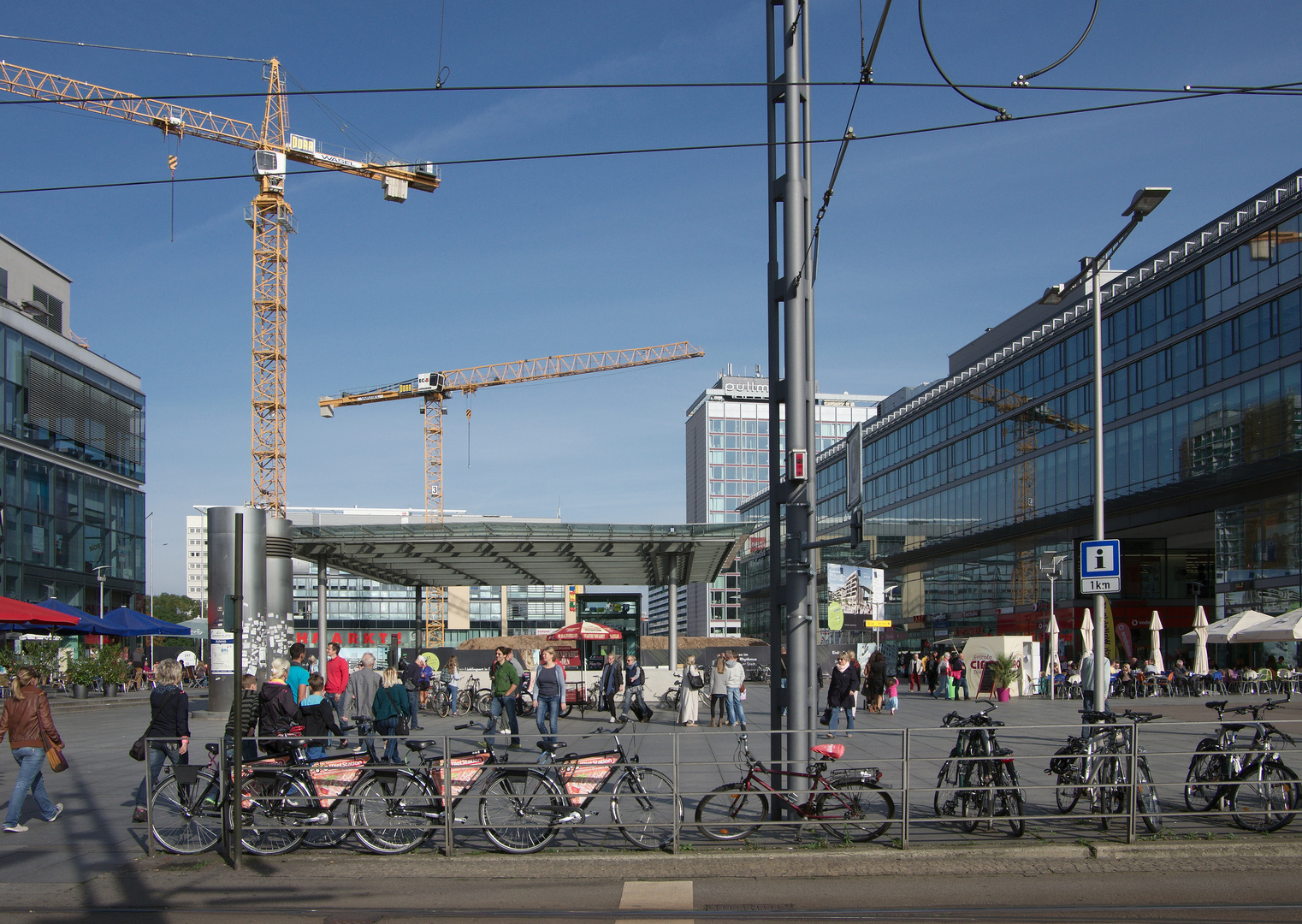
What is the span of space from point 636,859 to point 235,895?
333 cm

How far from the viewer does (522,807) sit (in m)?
9.97

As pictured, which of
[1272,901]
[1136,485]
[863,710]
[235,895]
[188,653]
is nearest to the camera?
[1272,901]

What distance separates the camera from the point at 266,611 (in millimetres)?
25328

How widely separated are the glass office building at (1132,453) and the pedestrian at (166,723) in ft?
84.3

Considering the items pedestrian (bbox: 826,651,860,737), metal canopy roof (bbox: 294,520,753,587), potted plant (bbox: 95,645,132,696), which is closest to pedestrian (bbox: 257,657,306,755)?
pedestrian (bbox: 826,651,860,737)

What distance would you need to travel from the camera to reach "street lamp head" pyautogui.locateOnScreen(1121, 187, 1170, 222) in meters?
13.3

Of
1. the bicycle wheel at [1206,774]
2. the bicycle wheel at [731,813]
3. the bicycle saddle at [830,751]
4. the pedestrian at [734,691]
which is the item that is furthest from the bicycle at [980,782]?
the pedestrian at [734,691]

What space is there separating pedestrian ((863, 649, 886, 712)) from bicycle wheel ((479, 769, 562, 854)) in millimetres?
18859

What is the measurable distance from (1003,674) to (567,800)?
2674 cm

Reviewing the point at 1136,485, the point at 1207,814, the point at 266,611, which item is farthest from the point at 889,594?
the point at 1207,814

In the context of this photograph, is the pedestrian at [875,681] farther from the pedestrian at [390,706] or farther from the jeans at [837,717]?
the pedestrian at [390,706]

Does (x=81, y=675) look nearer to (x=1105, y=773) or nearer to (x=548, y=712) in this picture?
(x=548, y=712)

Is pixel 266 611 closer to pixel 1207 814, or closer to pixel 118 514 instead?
pixel 1207 814

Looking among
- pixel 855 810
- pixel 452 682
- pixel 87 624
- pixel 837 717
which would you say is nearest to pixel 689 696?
pixel 837 717
